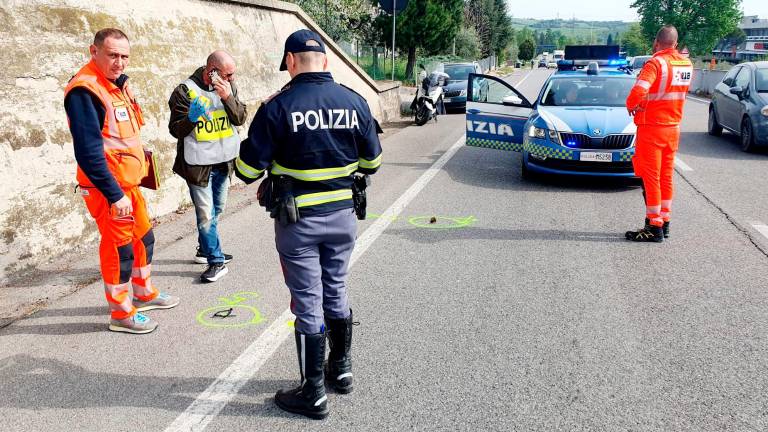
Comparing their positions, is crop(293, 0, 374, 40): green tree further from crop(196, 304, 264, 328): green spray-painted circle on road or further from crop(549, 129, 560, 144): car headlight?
crop(196, 304, 264, 328): green spray-painted circle on road

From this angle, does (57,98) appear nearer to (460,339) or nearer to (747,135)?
(460,339)

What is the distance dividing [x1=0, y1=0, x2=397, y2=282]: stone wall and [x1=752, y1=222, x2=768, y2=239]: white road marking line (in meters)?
6.42

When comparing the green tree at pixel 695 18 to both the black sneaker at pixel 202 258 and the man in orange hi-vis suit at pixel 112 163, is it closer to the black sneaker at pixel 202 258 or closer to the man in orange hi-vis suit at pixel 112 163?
the black sneaker at pixel 202 258

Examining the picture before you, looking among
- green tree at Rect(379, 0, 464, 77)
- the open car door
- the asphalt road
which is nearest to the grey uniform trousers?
the asphalt road

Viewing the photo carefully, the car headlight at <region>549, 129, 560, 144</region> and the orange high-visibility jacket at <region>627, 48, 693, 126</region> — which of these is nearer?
the orange high-visibility jacket at <region>627, 48, 693, 126</region>

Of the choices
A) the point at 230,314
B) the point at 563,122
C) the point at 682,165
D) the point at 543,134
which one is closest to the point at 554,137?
the point at 543,134

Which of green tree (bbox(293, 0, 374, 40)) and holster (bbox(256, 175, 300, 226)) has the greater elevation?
green tree (bbox(293, 0, 374, 40))

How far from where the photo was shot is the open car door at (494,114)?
31.8 feet

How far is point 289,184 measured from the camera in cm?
320

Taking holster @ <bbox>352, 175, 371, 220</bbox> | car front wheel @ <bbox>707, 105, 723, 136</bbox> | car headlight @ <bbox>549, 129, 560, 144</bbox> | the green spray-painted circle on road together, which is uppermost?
holster @ <bbox>352, 175, 371, 220</bbox>

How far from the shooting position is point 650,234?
630 cm

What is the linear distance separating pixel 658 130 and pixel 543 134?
2.51m

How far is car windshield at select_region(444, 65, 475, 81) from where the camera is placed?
948 inches

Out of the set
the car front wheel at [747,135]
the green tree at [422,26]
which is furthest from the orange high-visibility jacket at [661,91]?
the green tree at [422,26]
